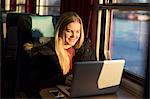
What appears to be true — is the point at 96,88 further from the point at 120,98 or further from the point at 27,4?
the point at 27,4

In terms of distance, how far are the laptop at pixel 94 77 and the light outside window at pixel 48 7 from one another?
1487mm

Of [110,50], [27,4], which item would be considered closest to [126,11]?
[110,50]

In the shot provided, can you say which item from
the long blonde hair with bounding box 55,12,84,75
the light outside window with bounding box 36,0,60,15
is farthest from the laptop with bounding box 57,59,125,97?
the light outside window with bounding box 36,0,60,15

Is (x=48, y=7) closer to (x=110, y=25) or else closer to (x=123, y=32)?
(x=110, y=25)

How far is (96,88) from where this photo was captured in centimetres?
148

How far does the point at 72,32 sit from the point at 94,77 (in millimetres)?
598

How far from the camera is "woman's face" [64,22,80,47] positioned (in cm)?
196

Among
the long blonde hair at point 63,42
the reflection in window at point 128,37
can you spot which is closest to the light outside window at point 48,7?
the reflection in window at point 128,37

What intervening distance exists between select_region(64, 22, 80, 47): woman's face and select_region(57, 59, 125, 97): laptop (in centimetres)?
49

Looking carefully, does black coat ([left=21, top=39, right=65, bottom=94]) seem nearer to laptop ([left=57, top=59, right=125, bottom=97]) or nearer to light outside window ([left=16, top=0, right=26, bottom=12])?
laptop ([left=57, top=59, right=125, bottom=97])

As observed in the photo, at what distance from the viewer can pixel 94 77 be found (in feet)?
4.71

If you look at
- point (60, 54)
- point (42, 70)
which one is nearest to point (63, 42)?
point (60, 54)

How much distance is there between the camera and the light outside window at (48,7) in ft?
9.99

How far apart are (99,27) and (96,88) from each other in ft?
3.98
